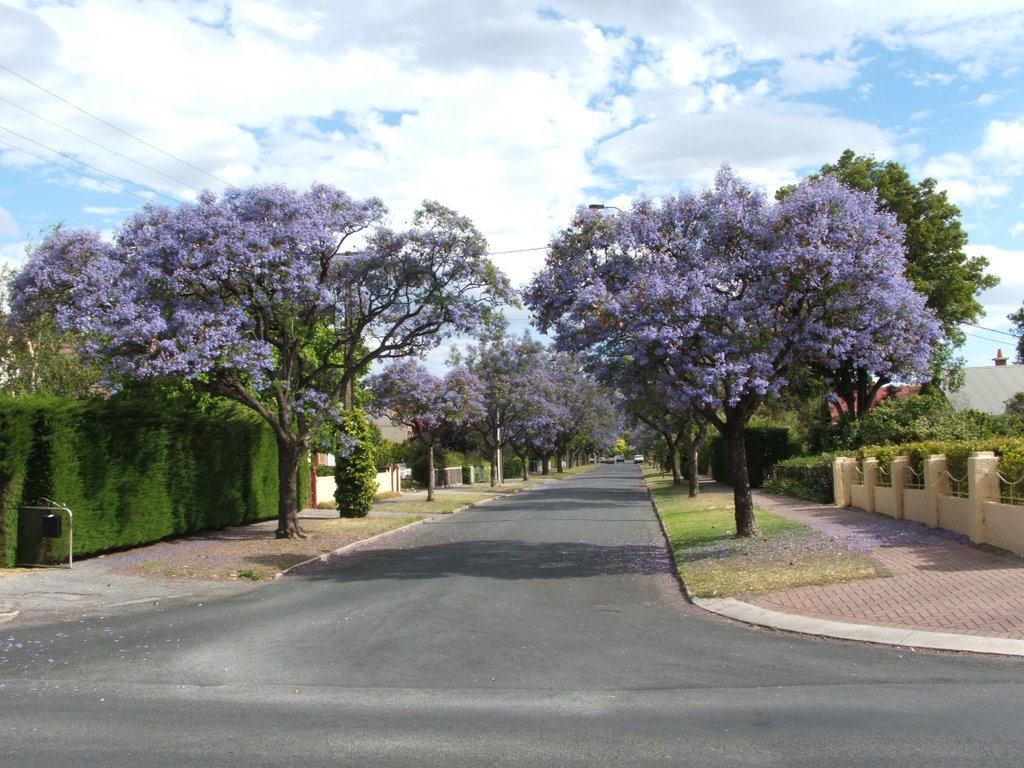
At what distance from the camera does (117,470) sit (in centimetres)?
1686

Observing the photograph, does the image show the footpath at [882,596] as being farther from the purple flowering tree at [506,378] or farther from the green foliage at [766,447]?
the purple flowering tree at [506,378]

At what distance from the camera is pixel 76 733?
605 centimetres

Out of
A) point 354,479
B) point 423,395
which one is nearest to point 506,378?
point 423,395

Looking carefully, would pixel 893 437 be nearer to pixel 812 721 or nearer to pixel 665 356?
pixel 665 356

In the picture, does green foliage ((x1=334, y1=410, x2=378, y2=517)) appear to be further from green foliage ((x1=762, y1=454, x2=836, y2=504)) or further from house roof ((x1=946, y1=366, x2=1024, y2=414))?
house roof ((x1=946, y1=366, x2=1024, y2=414))

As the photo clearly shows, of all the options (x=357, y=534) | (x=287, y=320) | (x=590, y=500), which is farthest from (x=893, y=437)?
(x=287, y=320)

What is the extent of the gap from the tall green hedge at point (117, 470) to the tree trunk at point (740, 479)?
1155 cm

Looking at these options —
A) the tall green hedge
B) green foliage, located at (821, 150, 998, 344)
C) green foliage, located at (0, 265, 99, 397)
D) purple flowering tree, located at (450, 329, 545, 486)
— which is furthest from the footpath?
purple flowering tree, located at (450, 329, 545, 486)

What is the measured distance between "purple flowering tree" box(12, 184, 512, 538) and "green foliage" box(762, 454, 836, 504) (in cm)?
1221

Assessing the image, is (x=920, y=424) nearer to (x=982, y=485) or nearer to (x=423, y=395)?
(x=982, y=485)

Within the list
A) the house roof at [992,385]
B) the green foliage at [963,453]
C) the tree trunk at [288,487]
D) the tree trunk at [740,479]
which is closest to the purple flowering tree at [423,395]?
the tree trunk at [288,487]

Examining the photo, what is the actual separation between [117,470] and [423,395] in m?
15.6

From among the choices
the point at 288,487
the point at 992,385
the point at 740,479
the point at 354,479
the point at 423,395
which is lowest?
the point at 354,479

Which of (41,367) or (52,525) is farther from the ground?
(41,367)
